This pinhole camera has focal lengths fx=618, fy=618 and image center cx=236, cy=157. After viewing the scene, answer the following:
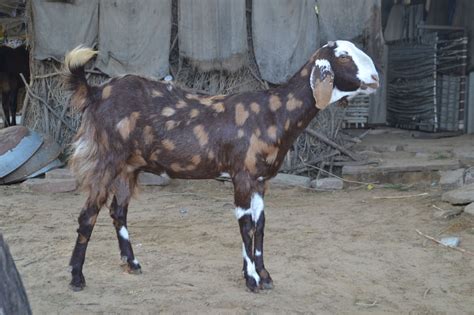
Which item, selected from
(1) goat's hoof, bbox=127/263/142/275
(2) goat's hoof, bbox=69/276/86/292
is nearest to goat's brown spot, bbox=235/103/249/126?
(1) goat's hoof, bbox=127/263/142/275

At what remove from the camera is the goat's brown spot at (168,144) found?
15.4 feet

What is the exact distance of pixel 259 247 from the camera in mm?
4699

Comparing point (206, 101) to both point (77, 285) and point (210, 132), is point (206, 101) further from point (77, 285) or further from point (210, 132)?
point (77, 285)

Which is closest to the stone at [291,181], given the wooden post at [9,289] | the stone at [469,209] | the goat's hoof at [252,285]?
the stone at [469,209]

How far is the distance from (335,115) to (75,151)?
5.34 m

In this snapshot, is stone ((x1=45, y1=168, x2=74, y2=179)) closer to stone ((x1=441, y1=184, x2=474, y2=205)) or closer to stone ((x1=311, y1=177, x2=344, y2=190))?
stone ((x1=311, y1=177, x2=344, y2=190))

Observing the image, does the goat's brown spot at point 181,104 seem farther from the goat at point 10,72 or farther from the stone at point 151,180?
the goat at point 10,72

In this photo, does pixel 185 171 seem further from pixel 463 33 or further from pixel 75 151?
pixel 463 33

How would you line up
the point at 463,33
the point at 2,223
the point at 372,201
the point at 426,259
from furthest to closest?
the point at 463,33 → the point at 372,201 → the point at 2,223 → the point at 426,259

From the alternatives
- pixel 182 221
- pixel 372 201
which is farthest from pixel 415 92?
pixel 182 221

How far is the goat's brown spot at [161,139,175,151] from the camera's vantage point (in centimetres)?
468

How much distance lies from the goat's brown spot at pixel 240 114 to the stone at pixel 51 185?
4023 mm

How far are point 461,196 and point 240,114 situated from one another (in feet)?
11.0

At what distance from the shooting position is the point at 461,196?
683 cm
